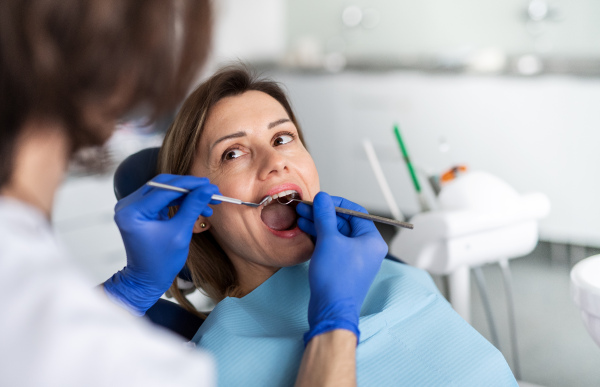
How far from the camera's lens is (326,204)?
1160 mm

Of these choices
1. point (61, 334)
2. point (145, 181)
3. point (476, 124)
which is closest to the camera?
point (61, 334)

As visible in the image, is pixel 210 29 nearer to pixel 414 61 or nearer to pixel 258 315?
pixel 258 315

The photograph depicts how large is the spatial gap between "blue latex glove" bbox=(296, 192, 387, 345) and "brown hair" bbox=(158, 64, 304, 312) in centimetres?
31

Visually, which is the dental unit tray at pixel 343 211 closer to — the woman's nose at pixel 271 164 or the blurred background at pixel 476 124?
the woman's nose at pixel 271 164

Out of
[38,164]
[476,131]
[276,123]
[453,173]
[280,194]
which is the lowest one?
[476,131]

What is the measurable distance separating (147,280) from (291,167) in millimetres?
386

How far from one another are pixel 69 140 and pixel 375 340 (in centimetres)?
69

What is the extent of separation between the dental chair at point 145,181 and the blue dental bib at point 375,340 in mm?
147

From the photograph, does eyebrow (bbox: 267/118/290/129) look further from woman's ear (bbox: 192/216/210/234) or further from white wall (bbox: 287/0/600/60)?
white wall (bbox: 287/0/600/60)

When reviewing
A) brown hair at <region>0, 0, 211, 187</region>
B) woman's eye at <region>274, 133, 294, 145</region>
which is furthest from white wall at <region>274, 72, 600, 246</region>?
brown hair at <region>0, 0, 211, 187</region>

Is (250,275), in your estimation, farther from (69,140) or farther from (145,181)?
(69,140)

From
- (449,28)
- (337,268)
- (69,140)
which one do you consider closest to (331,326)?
(337,268)

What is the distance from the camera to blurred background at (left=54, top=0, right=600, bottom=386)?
2.80 meters

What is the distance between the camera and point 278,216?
136 centimetres
